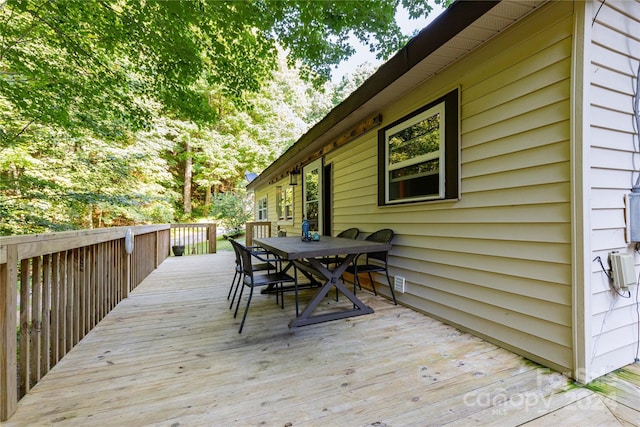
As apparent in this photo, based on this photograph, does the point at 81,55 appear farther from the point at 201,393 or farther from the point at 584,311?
the point at 584,311

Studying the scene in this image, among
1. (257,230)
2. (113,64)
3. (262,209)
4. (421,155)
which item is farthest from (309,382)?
(262,209)

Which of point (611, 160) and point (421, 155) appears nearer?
point (611, 160)

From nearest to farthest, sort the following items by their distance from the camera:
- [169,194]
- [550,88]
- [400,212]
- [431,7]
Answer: [550,88] < [400,212] < [431,7] < [169,194]

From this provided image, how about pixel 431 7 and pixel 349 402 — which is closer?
pixel 349 402

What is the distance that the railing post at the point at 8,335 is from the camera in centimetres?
131

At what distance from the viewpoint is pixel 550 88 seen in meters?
1.73

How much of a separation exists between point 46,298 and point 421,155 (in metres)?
3.30

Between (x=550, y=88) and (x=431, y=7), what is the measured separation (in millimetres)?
4894

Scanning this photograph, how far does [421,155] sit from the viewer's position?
9.27ft

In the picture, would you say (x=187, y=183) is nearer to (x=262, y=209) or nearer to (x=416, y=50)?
(x=262, y=209)

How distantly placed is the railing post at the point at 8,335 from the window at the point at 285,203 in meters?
5.93

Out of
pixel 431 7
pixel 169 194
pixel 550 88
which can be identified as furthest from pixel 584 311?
pixel 169 194

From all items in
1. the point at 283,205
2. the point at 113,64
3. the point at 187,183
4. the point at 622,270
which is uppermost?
the point at 113,64

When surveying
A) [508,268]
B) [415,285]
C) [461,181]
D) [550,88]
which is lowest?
[415,285]
